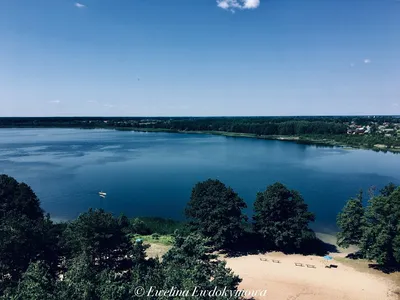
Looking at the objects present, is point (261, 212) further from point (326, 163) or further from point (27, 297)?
point (326, 163)

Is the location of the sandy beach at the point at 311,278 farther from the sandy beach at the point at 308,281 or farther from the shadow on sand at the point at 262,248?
the shadow on sand at the point at 262,248

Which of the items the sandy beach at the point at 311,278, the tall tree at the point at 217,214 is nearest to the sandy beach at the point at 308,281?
the sandy beach at the point at 311,278

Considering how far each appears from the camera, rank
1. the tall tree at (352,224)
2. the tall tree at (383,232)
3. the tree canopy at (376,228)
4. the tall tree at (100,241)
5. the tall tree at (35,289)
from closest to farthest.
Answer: the tall tree at (35,289) → the tall tree at (100,241) → the tall tree at (383,232) → the tree canopy at (376,228) → the tall tree at (352,224)

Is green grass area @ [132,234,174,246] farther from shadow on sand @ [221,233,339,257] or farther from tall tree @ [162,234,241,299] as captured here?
tall tree @ [162,234,241,299]

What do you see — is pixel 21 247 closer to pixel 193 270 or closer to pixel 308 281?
pixel 193 270

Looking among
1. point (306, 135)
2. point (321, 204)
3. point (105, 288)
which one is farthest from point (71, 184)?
point (306, 135)

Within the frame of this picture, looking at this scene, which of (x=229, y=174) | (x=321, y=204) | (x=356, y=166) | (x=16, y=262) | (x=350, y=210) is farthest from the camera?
(x=356, y=166)
